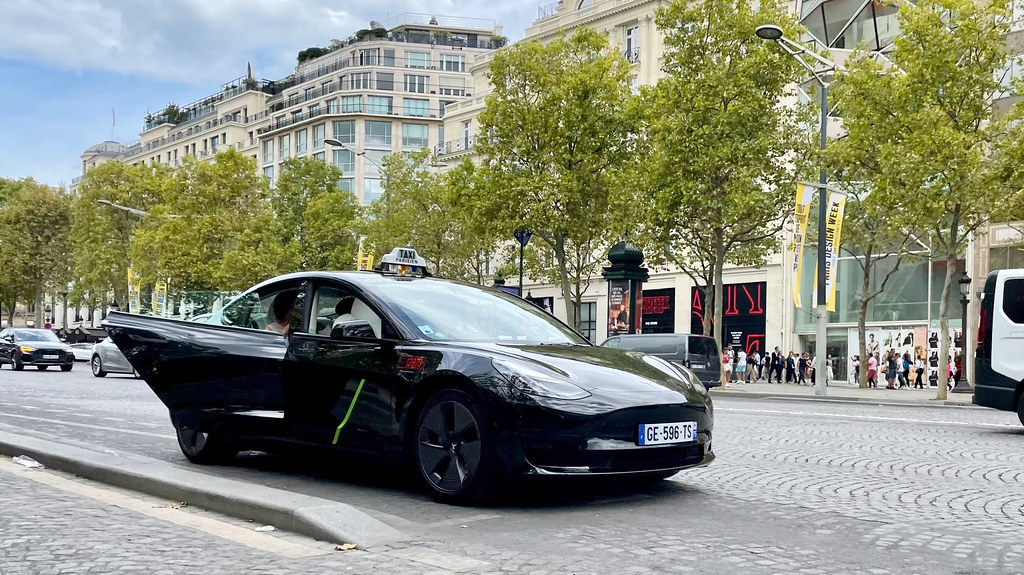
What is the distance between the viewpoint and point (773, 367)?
1737 inches

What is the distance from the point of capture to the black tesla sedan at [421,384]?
5871mm

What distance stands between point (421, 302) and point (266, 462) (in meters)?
2.18

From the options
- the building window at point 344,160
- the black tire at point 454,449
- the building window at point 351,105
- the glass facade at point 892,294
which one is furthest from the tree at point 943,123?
the building window at point 351,105

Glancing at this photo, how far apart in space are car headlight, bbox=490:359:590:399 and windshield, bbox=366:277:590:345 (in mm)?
723

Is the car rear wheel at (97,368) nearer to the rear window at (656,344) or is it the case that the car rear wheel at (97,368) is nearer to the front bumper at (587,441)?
the rear window at (656,344)

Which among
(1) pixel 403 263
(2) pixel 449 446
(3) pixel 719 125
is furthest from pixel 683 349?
(2) pixel 449 446

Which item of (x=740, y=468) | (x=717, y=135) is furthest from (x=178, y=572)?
(x=717, y=135)

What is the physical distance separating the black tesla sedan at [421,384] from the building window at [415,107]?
84104 millimetres

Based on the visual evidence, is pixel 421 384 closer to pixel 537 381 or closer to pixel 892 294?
pixel 537 381

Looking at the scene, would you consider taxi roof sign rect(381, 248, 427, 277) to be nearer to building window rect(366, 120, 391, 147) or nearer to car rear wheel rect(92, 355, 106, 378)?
car rear wheel rect(92, 355, 106, 378)

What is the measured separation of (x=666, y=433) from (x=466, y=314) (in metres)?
1.68

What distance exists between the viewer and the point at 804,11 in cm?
4675

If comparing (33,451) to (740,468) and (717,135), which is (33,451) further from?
(717,135)

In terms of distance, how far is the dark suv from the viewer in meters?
28.1
